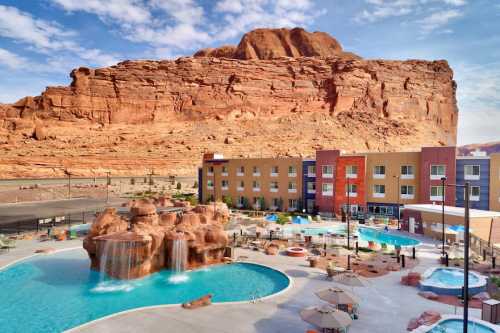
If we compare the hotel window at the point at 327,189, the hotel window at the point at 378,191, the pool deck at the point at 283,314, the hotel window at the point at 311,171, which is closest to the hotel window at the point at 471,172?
the hotel window at the point at 378,191

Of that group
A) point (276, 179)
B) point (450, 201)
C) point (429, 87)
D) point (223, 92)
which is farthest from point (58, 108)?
point (429, 87)

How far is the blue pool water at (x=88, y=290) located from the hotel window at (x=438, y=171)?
2483 cm

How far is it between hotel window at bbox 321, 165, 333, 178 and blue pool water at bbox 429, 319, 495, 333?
1194 inches

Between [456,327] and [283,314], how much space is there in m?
6.65

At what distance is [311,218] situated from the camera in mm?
39594

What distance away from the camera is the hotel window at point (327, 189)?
43219 millimetres

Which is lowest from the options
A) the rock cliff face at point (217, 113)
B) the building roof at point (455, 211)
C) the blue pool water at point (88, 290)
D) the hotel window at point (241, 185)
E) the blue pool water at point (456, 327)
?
the blue pool water at point (88, 290)

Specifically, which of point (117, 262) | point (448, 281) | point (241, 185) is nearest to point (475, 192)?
point (448, 281)

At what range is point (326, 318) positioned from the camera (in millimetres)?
12289

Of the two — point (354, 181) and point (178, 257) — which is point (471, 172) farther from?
point (178, 257)

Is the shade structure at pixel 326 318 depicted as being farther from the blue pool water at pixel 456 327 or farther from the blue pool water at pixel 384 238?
the blue pool water at pixel 384 238

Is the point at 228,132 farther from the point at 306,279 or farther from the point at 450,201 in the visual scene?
the point at 306,279

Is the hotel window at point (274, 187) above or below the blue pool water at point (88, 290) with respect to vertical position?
above

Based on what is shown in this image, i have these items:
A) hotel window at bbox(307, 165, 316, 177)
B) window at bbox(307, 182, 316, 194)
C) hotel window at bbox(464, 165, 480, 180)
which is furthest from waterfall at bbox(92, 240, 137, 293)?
hotel window at bbox(464, 165, 480, 180)
